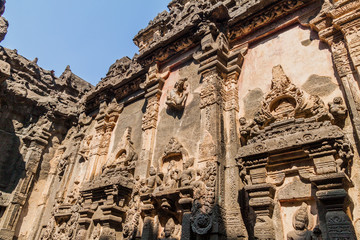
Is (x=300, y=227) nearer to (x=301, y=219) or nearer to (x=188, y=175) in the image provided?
(x=301, y=219)

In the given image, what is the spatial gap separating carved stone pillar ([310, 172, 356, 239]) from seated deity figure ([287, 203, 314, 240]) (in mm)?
341

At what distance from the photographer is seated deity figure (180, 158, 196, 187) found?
5.47 metres

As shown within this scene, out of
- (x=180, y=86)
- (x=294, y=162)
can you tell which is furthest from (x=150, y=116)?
(x=294, y=162)

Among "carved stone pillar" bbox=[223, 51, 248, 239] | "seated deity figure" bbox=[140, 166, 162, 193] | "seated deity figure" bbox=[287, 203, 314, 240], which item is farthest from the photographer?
"seated deity figure" bbox=[140, 166, 162, 193]

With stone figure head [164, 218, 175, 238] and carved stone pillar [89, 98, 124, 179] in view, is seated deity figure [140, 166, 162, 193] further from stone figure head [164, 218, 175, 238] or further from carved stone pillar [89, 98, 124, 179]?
carved stone pillar [89, 98, 124, 179]

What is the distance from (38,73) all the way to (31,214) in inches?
274

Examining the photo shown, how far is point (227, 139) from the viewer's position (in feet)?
18.9

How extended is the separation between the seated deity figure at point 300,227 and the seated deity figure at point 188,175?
1995 mm

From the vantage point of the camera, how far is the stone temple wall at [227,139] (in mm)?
4285

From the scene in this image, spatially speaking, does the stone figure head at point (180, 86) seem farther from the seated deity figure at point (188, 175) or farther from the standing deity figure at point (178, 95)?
the seated deity figure at point (188, 175)

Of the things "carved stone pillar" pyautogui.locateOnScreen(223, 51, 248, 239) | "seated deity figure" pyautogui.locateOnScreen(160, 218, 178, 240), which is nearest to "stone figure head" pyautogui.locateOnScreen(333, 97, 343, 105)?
"carved stone pillar" pyautogui.locateOnScreen(223, 51, 248, 239)

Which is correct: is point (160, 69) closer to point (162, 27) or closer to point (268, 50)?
point (268, 50)

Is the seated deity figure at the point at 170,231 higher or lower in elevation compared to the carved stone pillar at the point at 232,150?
lower

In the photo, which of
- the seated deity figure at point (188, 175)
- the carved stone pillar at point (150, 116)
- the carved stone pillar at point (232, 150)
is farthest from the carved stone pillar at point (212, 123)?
the carved stone pillar at point (150, 116)
